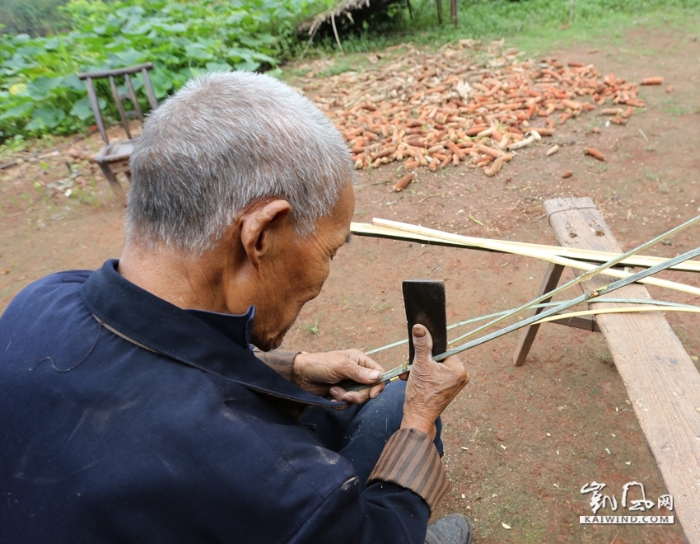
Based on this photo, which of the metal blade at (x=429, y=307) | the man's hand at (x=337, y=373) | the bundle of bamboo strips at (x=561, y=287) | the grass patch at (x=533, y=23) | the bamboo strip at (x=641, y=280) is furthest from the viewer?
the grass patch at (x=533, y=23)

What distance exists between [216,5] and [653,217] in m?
8.56

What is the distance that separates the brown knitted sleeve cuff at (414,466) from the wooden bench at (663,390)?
585mm

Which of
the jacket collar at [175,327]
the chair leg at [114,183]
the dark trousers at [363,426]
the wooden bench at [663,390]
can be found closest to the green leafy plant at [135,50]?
the chair leg at [114,183]

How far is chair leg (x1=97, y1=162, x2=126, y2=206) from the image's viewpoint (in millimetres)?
4730

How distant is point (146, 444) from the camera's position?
2.94ft

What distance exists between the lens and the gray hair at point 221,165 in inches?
39.8

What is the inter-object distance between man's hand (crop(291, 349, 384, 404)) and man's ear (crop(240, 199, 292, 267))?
734mm

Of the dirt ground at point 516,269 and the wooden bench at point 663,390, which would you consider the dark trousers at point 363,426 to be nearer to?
the wooden bench at point 663,390

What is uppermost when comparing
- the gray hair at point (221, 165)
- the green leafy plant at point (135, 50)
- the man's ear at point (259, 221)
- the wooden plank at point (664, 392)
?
the green leafy plant at point (135, 50)

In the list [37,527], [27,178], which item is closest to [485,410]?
[37,527]

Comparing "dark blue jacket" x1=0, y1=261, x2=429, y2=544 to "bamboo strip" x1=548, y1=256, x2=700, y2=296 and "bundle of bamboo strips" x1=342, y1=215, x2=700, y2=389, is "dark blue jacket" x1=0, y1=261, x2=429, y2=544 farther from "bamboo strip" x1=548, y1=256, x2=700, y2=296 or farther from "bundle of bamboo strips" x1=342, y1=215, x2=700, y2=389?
"bamboo strip" x1=548, y1=256, x2=700, y2=296

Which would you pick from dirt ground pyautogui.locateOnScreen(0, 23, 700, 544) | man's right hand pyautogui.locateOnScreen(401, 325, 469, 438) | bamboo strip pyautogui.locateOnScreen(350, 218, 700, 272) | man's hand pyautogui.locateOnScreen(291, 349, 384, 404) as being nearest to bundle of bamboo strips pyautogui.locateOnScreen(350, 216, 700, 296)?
bamboo strip pyautogui.locateOnScreen(350, 218, 700, 272)

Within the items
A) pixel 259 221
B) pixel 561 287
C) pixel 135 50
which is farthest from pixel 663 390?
pixel 135 50

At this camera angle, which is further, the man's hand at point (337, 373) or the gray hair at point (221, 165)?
the man's hand at point (337, 373)
